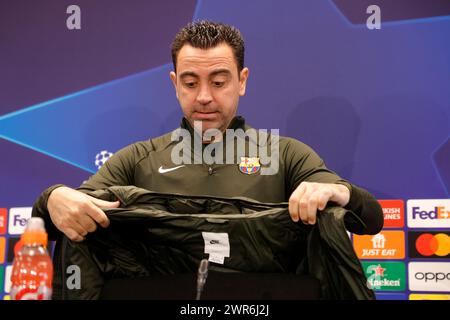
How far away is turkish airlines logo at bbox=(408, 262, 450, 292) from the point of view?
1.97 metres

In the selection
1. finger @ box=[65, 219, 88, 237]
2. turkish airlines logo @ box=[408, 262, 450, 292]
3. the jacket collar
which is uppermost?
the jacket collar

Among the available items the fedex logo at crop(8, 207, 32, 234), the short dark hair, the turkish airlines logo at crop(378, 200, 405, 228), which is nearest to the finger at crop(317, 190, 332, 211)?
the short dark hair

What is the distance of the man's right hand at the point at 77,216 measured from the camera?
1.11 meters

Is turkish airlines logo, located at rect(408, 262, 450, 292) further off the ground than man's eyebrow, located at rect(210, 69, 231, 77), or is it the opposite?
man's eyebrow, located at rect(210, 69, 231, 77)

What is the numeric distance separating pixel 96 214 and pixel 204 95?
0.60 metres

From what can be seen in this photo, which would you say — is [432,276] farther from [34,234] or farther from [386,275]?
[34,234]

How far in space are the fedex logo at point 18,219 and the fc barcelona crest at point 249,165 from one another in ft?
4.01

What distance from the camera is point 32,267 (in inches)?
39.2

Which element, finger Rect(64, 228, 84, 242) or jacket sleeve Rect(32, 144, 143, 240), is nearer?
finger Rect(64, 228, 84, 242)

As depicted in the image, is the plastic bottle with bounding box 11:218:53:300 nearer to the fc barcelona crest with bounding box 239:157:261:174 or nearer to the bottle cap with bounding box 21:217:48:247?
the bottle cap with bounding box 21:217:48:247

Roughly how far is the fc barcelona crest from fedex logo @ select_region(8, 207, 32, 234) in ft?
4.01

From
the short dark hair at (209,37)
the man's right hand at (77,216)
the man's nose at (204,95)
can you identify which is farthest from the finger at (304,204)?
the short dark hair at (209,37)

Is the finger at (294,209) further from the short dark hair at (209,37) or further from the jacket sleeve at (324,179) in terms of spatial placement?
the short dark hair at (209,37)

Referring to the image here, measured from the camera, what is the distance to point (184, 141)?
1.68 m
